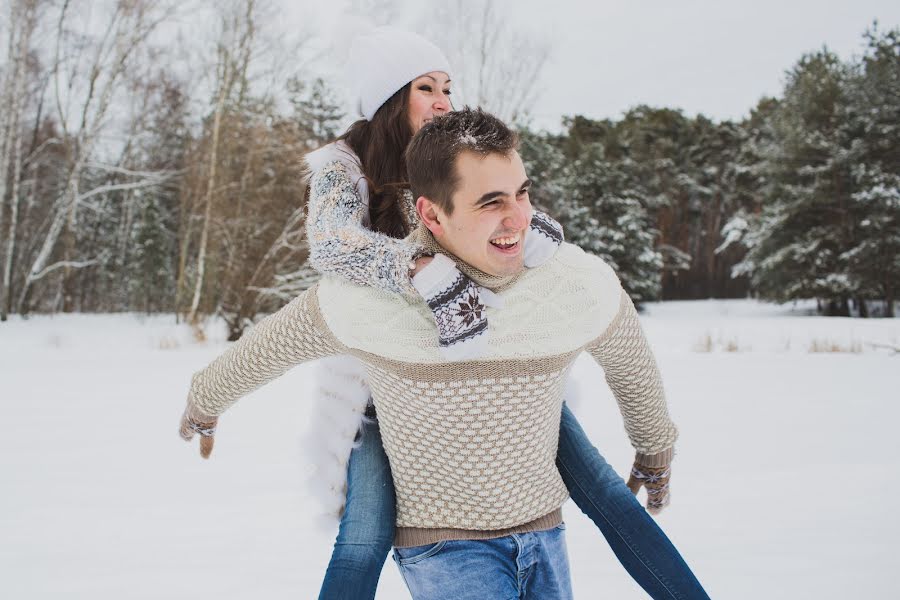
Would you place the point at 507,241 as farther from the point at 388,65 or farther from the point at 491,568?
the point at 388,65

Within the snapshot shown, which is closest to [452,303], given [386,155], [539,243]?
[539,243]

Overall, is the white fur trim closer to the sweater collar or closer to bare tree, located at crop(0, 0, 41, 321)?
the sweater collar

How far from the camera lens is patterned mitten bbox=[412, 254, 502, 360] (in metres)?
1.11

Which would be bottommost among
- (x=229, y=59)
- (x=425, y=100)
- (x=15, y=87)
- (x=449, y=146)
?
(x=449, y=146)

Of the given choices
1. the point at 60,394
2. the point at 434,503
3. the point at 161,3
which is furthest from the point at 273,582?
the point at 161,3

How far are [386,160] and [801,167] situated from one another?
20482mm

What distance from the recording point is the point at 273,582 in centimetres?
249

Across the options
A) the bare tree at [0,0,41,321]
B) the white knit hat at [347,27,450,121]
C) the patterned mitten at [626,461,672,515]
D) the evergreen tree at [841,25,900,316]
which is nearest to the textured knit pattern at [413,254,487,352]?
the patterned mitten at [626,461,672,515]

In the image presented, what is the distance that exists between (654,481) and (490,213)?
0.89 m

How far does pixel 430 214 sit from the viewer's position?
127 cm

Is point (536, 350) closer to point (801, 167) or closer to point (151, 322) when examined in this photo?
point (151, 322)

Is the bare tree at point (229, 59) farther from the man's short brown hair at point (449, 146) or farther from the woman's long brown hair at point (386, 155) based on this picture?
the man's short brown hair at point (449, 146)

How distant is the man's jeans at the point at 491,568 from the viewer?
121 cm

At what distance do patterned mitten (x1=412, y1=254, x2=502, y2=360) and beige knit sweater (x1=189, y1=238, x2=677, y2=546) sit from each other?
0.05 metres
